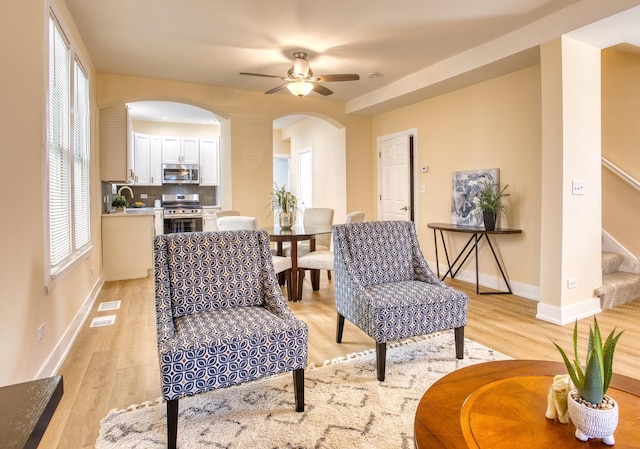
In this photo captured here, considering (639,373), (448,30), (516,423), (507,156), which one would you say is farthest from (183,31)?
(639,373)

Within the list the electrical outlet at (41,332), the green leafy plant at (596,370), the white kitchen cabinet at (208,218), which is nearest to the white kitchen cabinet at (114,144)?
the white kitchen cabinet at (208,218)

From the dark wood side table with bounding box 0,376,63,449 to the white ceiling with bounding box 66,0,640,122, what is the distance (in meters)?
3.15

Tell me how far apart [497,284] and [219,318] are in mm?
3661

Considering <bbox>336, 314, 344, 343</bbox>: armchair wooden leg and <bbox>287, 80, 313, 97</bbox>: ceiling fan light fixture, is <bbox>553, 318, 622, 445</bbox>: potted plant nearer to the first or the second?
<bbox>336, 314, 344, 343</bbox>: armchair wooden leg

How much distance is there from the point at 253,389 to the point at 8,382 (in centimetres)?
119

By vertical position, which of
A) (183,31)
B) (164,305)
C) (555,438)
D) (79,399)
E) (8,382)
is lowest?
(79,399)

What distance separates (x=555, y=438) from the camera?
106 cm

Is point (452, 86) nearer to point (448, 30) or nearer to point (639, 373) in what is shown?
point (448, 30)

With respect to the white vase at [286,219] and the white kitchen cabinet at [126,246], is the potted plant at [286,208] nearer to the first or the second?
the white vase at [286,219]

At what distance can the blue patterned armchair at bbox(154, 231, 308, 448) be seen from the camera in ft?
5.43

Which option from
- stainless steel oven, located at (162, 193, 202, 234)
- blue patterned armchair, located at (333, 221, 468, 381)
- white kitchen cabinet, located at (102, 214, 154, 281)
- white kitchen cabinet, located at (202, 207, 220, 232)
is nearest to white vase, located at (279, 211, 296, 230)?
blue patterned armchair, located at (333, 221, 468, 381)

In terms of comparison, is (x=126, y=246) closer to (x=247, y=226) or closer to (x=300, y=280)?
(x=247, y=226)

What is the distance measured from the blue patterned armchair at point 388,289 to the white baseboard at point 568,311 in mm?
1371

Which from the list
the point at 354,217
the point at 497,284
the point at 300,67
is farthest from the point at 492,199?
the point at 300,67
